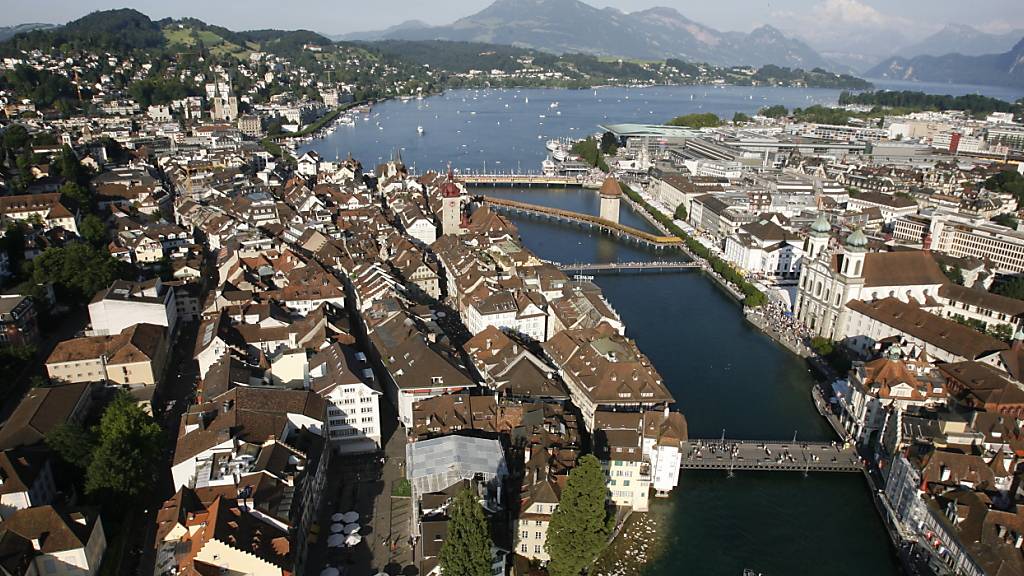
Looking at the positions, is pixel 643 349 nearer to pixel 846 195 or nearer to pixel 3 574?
pixel 3 574

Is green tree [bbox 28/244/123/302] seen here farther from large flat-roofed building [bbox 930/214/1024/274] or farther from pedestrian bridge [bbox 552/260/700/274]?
large flat-roofed building [bbox 930/214/1024/274]

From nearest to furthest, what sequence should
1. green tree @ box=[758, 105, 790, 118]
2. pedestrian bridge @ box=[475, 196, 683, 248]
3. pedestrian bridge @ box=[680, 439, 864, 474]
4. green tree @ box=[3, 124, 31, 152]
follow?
pedestrian bridge @ box=[680, 439, 864, 474], green tree @ box=[3, 124, 31, 152], pedestrian bridge @ box=[475, 196, 683, 248], green tree @ box=[758, 105, 790, 118]

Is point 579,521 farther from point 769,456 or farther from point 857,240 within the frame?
point 857,240

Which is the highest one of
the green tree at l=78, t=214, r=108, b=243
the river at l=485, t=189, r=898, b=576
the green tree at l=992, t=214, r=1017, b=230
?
the green tree at l=78, t=214, r=108, b=243

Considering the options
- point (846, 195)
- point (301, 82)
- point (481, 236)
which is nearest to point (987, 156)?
point (846, 195)

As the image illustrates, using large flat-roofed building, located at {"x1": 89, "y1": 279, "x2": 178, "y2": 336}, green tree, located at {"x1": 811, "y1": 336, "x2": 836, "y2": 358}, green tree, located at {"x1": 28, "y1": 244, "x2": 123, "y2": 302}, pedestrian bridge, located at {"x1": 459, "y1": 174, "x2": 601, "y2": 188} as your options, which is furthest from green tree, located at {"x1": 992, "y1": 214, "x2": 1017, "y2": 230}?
green tree, located at {"x1": 28, "y1": 244, "x2": 123, "y2": 302}

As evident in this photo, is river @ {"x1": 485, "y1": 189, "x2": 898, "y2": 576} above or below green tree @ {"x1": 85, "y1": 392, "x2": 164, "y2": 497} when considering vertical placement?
below

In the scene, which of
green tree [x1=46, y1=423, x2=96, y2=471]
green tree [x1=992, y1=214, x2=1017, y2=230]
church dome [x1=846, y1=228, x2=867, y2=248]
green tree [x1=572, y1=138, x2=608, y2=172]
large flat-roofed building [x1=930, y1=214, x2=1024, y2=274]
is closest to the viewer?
green tree [x1=46, y1=423, x2=96, y2=471]

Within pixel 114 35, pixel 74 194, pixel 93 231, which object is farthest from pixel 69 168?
pixel 114 35
